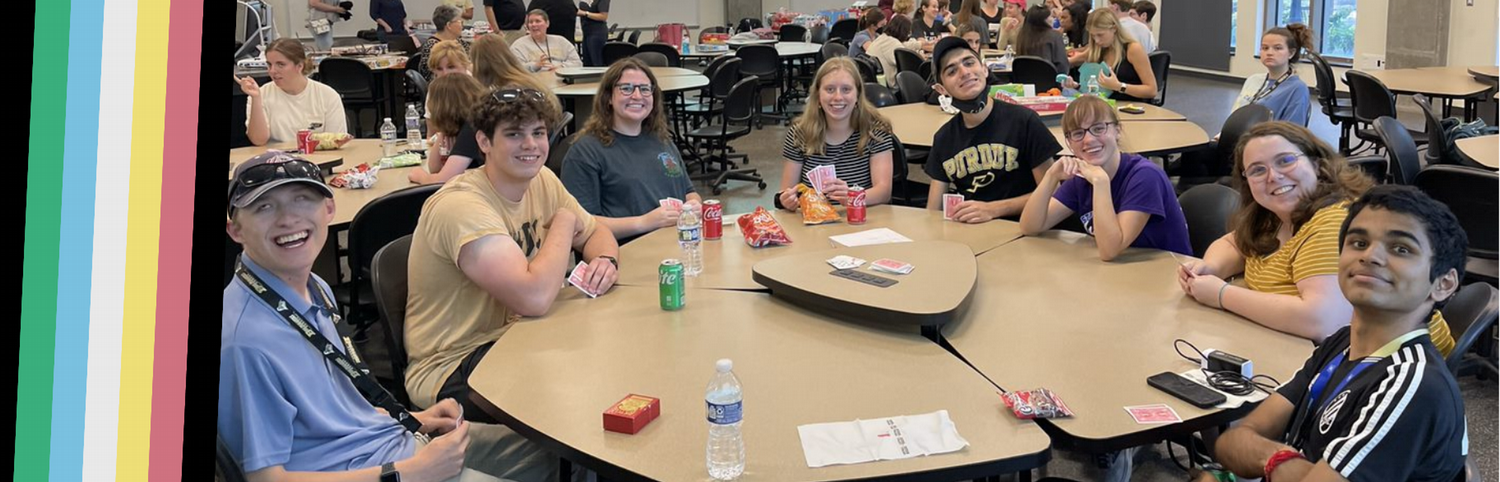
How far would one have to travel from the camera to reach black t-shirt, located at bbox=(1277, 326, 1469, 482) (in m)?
1.69

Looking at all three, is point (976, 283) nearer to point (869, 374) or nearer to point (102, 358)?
point (869, 374)

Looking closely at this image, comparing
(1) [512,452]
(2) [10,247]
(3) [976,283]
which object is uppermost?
(2) [10,247]

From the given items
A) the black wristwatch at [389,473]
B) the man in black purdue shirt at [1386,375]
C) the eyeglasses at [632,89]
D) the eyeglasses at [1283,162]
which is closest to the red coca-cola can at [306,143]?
the eyeglasses at [632,89]

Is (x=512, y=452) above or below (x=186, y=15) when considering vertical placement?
below

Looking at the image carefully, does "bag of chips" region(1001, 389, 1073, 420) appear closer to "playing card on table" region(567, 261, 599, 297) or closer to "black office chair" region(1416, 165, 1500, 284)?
"playing card on table" region(567, 261, 599, 297)

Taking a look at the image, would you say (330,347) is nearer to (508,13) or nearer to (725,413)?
(725,413)

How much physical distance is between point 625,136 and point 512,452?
1.80 m

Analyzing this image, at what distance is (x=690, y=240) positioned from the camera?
3.32m

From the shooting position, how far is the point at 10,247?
41.8 inches

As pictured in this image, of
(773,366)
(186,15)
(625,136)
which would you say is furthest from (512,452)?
(625,136)

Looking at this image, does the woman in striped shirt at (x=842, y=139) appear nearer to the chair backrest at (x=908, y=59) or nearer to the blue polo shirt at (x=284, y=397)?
the blue polo shirt at (x=284, y=397)

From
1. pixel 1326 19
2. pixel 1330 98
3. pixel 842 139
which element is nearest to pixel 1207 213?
pixel 842 139

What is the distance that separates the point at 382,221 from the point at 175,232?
2621 millimetres

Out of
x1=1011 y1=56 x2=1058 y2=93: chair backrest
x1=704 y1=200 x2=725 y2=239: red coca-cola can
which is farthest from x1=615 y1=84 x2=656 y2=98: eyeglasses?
x1=1011 y1=56 x2=1058 y2=93: chair backrest
